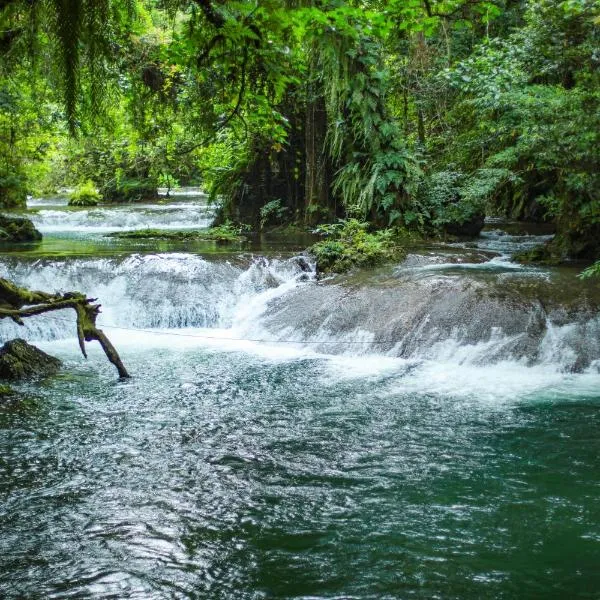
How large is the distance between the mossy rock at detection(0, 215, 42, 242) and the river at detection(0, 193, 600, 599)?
4.95m

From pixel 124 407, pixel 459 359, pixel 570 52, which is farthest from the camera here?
pixel 570 52

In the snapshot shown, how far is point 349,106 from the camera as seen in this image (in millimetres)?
15703

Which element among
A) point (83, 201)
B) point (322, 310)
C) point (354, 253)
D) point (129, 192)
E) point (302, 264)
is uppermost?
point (129, 192)

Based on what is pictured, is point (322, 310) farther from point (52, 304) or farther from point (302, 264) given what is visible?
point (52, 304)

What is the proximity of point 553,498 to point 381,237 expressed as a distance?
867 centimetres

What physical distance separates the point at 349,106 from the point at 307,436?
36.7ft

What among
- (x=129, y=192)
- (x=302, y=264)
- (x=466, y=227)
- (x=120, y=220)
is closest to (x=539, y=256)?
(x=466, y=227)

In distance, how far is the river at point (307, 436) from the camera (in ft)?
13.0

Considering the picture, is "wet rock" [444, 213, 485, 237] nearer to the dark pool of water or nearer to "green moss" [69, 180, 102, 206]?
the dark pool of water

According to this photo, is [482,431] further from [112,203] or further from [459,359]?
[112,203]

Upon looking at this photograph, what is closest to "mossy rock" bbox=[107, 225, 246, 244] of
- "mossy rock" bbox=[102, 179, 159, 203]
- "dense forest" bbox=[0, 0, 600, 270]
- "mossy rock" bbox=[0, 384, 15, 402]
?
"dense forest" bbox=[0, 0, 600, 270]

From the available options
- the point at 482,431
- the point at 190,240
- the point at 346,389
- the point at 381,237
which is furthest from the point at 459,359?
the point at 190,240

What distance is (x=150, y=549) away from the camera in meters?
4.09

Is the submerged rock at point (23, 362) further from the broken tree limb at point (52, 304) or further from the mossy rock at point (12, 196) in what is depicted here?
the mossy rock at point (12, 196)
